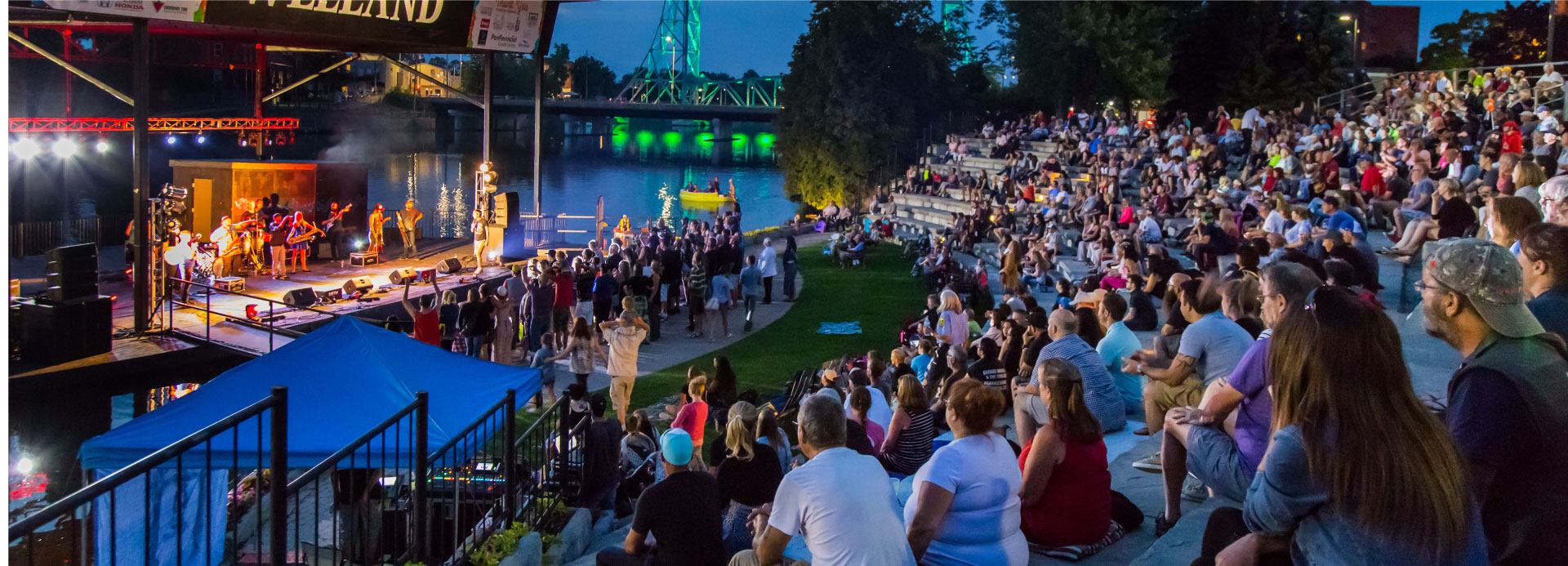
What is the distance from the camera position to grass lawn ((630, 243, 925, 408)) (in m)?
13.0

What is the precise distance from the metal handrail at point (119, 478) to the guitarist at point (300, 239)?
15.8 metres

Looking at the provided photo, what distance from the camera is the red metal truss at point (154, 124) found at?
72.7 ft

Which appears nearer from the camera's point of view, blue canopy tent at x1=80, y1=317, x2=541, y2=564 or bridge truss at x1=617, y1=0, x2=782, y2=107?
blue canopy tent at x1=80, y1=317, x2=541, y2=564

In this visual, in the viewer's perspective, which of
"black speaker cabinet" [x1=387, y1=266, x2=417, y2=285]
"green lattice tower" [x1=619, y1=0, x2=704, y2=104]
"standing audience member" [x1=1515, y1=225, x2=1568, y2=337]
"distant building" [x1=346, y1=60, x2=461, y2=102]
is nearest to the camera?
"standing audience member" [x1=1515, y1=225, x2=1568, y2=337]

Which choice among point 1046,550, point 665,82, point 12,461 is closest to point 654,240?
point 12,461

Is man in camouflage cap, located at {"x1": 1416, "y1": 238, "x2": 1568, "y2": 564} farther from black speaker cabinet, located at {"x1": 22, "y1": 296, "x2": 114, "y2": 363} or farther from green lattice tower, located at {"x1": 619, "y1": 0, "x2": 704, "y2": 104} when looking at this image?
Answer: green lattice tower, located at {"x1": 619, "y1": 0, "x2": 704, "y2": 104}

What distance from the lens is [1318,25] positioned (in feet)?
109

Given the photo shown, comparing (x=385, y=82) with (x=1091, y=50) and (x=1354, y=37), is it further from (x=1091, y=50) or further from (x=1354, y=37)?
(x=1354, y=37)

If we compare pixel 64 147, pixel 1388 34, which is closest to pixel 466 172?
pixel 64 147

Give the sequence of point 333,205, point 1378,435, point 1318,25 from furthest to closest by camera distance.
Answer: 1. point 1318,25
2. point 333,205
3. point 1378,435

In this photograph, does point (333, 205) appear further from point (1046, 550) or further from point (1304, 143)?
point (1046, 550)

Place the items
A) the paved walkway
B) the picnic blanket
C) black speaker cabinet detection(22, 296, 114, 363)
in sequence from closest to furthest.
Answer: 1. black speaker cabinet detection(22, 296, 114, 363)
2. the paved walkway
3. the picnic blanket

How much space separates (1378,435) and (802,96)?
1456 inches

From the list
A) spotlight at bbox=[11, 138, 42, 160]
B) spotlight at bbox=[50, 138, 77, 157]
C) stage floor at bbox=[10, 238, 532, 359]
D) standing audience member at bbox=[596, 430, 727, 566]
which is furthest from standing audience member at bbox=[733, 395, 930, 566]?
spotlight at bbox=[50, 138, 77, 157]
